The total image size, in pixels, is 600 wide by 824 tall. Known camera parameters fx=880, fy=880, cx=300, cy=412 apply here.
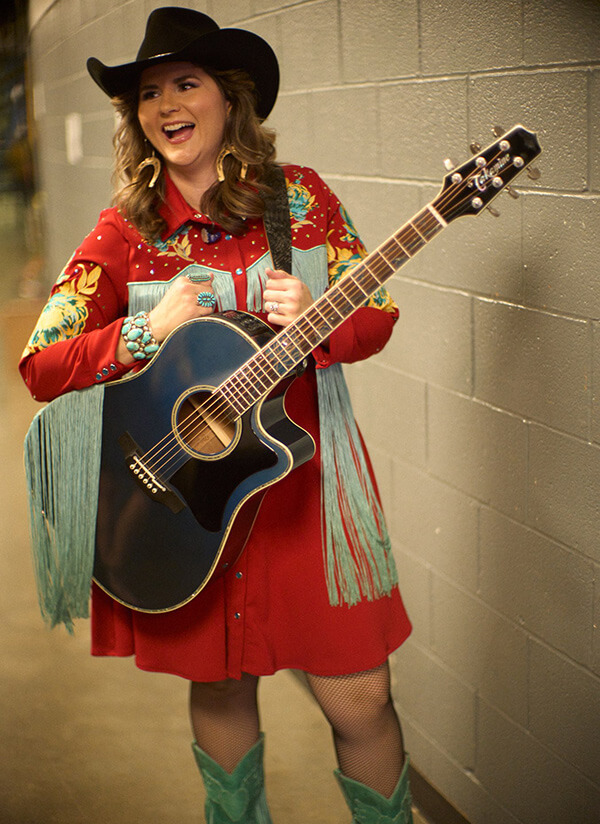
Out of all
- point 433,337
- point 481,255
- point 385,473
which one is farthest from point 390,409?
point 481,255

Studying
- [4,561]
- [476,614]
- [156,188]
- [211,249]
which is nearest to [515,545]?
[476,614]

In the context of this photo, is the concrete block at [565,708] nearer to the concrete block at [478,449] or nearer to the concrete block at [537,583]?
the concrete block at [537,583]

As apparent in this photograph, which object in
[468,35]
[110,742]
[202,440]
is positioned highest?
[468,35]

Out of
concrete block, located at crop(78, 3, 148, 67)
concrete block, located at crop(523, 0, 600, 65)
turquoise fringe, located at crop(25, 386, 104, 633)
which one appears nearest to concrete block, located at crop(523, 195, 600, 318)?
concrete block, located at crop(523, 0, 600, 65)

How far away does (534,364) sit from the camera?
1.60 metres

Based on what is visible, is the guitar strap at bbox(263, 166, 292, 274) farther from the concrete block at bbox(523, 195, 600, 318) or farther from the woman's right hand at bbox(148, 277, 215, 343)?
the concrete block at bbox(523, 195, 600, 318)

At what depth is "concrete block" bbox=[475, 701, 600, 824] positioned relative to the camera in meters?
1.67

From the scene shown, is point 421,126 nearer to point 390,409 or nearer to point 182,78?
point 182,78

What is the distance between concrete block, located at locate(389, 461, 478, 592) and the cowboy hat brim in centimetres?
94

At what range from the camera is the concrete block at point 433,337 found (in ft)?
5.92

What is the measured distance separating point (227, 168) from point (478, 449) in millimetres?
760

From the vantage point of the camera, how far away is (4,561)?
355 cm

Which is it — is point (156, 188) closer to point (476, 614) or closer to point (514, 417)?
point (514, 417)

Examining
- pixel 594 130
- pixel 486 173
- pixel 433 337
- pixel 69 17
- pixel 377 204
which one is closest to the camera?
pixel 486 173
